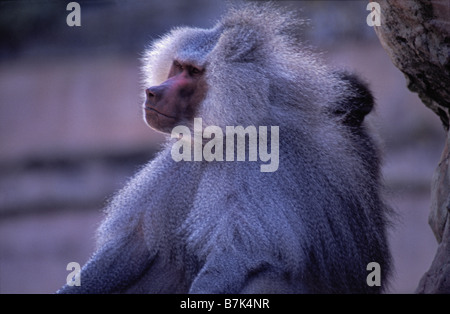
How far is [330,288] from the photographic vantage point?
325 centimetres

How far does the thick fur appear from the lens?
3.02 m

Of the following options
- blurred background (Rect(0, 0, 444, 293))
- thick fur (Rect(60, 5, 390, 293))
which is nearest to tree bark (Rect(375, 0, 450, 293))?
thick fur (Rect(60, 5, 390, 293))

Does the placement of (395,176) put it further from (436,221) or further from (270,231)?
(270,231)

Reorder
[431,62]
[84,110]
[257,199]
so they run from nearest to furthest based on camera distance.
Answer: [257,199], [431,62], [84,110]

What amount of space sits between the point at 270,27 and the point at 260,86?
0.39 meters

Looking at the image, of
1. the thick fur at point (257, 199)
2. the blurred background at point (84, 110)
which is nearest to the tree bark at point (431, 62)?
the thick fur at point (257, 199)

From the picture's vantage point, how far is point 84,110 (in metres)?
7.96

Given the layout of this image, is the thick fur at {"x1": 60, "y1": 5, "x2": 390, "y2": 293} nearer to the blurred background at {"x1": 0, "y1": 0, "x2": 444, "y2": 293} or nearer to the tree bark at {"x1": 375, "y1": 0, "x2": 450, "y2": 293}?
the tree bark at {"x1": 375, "y1": 0, "x2": 450, "y2": 293}

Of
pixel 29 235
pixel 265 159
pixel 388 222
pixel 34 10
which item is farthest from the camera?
pixel 29 235

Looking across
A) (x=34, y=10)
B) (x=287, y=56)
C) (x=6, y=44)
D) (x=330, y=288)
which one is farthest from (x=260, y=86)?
(x=6, y=44)

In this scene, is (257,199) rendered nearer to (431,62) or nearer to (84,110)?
(431,62)

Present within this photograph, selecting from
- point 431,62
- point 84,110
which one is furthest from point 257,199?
point 84,110

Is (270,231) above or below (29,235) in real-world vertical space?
below

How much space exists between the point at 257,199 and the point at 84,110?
5272 millimetres
